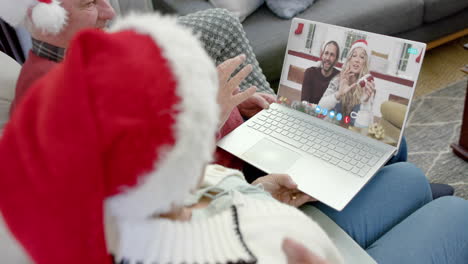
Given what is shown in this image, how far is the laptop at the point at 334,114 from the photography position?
86cm

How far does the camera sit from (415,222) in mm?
860

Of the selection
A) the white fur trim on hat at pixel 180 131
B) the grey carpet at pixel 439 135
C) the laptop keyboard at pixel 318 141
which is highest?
the white fur trim on hat at pixel 180 131

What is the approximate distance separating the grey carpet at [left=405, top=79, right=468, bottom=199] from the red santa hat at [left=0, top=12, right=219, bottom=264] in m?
1.45

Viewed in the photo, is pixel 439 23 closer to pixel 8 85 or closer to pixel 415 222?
pixel 415 222

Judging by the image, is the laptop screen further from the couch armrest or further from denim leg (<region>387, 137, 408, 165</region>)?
the couch armrest

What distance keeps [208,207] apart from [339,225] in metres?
0.40

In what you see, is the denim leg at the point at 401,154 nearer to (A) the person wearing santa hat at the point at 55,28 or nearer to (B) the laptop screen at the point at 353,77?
(B) the laptop screen at the point at 353,77

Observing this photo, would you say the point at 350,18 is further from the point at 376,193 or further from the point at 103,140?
the point at 103,140

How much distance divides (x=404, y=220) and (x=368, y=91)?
1.14 ft

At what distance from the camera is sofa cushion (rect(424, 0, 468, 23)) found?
6.63ft

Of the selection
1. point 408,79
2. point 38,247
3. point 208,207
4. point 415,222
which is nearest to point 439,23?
point 408,79

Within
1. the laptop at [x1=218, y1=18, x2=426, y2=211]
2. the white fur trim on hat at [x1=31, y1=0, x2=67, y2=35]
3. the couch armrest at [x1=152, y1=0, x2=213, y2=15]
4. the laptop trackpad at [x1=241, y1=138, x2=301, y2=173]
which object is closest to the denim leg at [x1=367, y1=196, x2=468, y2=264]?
the laptop at [x1=218, y1=18, x2=426, y2=211]

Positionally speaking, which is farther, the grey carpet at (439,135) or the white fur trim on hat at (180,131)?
the grey carpet at (439,135)

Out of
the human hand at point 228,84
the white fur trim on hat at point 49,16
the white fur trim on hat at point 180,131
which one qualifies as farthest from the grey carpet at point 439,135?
the white fur trim on hat at point 49,16
